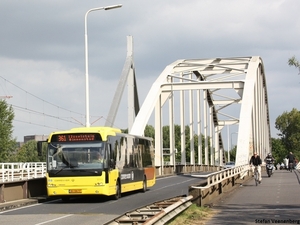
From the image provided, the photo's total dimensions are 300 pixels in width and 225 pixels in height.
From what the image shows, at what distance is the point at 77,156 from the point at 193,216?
7436mm

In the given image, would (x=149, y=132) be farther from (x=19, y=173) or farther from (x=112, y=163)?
(x=112, y=163)

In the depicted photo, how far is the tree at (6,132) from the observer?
271 ft

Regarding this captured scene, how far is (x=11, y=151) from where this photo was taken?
86062 mm

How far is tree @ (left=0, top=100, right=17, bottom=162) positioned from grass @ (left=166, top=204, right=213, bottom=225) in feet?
220

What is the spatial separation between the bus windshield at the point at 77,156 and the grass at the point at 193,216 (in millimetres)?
5134

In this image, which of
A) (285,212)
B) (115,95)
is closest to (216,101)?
(115,95)

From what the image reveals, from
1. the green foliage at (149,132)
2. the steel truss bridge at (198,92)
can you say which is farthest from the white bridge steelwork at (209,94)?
the green foliage at (149,132)

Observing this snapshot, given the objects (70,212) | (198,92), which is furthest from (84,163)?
(198,92)

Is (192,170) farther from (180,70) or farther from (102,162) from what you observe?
(102,162)

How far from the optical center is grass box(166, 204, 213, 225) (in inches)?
580

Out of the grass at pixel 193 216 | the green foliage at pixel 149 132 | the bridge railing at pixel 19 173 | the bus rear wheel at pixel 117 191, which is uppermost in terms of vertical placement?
the green foliage at pixel 149 132

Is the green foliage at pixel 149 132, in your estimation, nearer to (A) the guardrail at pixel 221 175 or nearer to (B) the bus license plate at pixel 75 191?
(A) the guardrail at pixel 221 175

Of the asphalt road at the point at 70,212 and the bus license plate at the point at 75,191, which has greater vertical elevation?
the bus license plate at the point at 75,191

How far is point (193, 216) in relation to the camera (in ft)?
51.9
